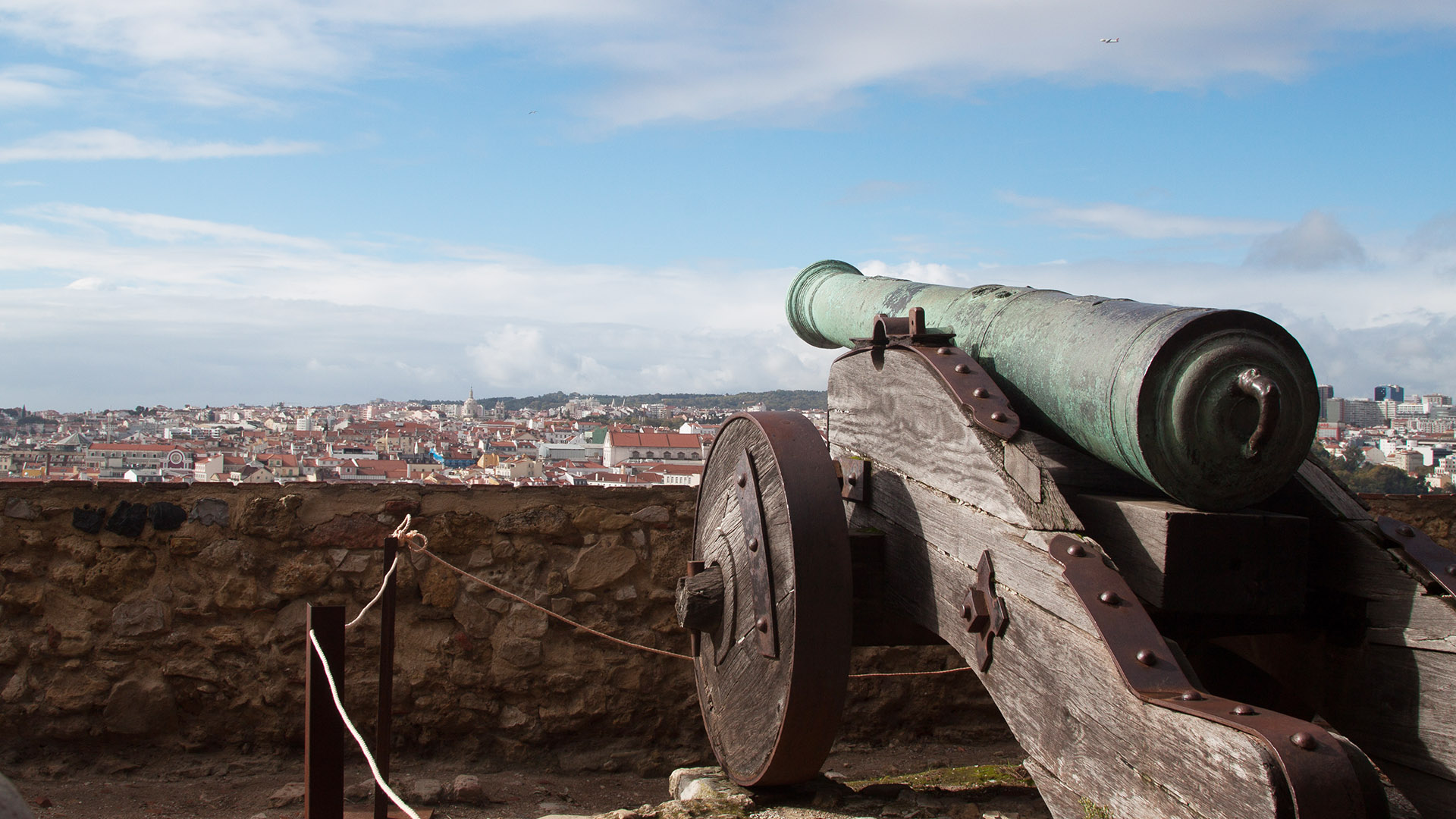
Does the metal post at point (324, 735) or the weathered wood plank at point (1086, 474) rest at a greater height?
the weathered wood plank at point (1086, 474)

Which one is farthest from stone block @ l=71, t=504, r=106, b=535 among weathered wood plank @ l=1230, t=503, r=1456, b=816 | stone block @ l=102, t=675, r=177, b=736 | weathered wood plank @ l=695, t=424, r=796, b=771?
weathered wood plank @ l=1230, t=503, r=1456, b=816

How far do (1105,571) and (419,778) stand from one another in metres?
3.11

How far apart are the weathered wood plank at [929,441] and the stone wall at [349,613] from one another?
1707mm

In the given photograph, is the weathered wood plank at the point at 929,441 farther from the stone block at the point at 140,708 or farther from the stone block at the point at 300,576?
the stone block at the point at 140,708

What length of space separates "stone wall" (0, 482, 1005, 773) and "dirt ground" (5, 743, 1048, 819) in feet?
0.30

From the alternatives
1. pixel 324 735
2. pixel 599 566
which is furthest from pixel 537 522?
pixel 324 735

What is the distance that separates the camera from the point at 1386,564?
1.98 m

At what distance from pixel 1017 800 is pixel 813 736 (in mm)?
1195

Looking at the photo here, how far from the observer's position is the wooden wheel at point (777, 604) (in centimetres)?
236

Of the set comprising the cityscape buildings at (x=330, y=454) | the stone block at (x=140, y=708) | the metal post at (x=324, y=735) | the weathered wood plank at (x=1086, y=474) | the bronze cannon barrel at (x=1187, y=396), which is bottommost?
the stone block at (x=140, y=708)

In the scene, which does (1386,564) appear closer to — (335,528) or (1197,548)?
(1197,548)

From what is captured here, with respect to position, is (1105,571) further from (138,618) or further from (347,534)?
(138,618)

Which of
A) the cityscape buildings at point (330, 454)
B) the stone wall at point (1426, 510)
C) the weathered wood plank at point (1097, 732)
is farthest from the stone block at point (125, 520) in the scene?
the stone wall at point (1426, 510)

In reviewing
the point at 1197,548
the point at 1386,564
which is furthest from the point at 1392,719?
the point at 1197,548
